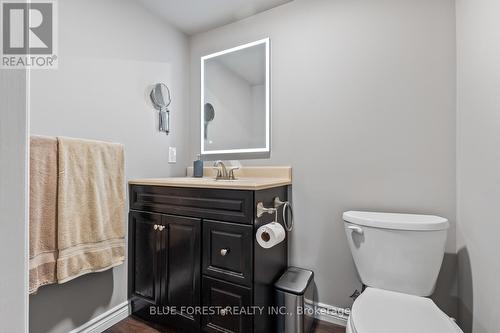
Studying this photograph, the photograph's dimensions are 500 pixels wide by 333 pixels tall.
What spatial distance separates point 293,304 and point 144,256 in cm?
99

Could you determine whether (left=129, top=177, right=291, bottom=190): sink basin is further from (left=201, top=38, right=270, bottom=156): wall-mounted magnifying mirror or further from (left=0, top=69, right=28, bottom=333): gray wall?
(left=0, top=69, right=28, bottom=333): gray wall

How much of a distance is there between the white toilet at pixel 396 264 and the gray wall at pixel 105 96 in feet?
4.71

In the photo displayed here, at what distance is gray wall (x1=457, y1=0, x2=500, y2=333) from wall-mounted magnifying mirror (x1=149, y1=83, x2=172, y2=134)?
6.14ft

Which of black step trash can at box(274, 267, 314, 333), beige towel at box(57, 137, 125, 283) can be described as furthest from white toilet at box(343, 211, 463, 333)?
beige towel at box(57, 137, 125, 283)

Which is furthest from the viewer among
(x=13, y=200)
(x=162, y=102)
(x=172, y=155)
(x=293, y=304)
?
(x=172, y=155)

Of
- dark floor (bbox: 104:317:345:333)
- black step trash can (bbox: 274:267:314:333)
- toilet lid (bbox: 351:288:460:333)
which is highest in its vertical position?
toilet lid (bbox: 351:288:460:333)

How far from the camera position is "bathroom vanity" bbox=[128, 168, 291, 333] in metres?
1.17

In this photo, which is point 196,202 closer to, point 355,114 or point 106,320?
point 106,320

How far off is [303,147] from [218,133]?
0.74 metres

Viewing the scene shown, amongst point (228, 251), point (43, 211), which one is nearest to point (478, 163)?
point (228, 251)

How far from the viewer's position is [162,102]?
1791 millimetres

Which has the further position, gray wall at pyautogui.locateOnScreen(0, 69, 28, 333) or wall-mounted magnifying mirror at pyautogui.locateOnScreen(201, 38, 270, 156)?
wall-mounted magnifying mirror at pyautogui.locateOnScreen(201, 38, 270, 156)

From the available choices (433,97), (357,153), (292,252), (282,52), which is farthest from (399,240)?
(282,52)

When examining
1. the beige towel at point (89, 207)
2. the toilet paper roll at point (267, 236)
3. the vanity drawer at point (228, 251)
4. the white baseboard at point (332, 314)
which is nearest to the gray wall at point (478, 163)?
the white baseboard at point (332, 314)
